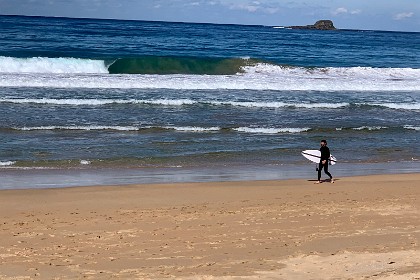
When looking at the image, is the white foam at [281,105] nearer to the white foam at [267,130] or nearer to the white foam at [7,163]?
the white foam at [267,130]

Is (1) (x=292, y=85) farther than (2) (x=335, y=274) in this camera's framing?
Yes

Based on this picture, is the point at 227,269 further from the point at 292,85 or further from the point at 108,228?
the point at 292,85

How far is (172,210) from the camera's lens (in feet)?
36.9

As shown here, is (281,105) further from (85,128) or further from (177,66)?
(177,66)

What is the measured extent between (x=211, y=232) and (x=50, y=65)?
31.6m

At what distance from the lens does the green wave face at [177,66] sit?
136 ft

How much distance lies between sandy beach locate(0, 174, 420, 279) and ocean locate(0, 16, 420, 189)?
1794 mm

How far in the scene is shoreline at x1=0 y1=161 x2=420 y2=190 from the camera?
13625 mm

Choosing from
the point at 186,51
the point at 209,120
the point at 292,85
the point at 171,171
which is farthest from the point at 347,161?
the point at 186,51

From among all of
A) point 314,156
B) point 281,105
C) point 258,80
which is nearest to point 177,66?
point 258,80

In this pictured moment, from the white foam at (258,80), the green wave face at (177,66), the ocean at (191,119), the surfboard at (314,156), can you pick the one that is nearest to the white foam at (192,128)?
the ocean at (191,119)

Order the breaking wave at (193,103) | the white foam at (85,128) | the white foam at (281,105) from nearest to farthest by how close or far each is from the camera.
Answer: the white foam at (85,128) → the breaking wave at (193,103) → the white foam at (281,105)

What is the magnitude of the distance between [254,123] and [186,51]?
32315mm

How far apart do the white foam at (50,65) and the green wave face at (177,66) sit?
102cm
